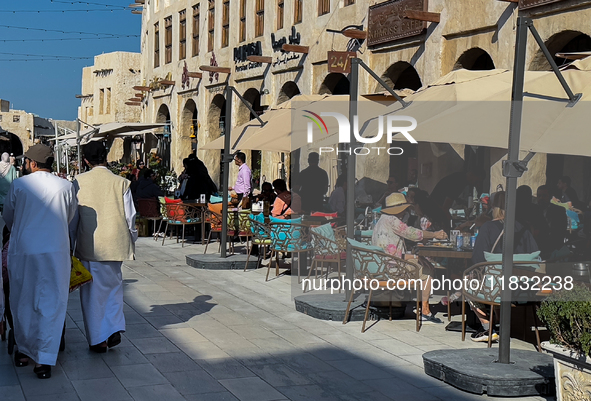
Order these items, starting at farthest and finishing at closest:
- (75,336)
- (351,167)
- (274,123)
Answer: (274,123), (351,167), (75,336)

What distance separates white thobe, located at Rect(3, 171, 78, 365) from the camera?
5695mm

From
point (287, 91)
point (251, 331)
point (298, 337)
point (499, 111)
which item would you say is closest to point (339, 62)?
point (287, 91)

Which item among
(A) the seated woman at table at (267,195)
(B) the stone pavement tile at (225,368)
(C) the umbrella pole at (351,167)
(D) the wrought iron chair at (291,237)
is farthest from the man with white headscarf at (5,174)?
(B) the stone pavement tile at (225,368)

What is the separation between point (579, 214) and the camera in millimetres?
10906

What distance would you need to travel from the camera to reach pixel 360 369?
19.9 ft

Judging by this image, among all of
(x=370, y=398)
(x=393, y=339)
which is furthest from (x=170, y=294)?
(x=370, y=398)

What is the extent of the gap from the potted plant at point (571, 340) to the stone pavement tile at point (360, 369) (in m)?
A: 1.38

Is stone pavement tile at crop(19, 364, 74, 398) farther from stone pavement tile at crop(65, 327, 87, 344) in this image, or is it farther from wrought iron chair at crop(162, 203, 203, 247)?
wrought iron chair at crop(162, 203, 203, 247)

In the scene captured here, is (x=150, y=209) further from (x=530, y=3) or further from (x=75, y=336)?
(x=75, y=336)

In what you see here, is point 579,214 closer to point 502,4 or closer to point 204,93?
point 502,4

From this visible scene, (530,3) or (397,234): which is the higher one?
(530,3)

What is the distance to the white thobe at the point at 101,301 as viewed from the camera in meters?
6.27

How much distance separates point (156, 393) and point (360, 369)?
5.31 feet

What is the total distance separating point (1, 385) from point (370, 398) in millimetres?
2507
